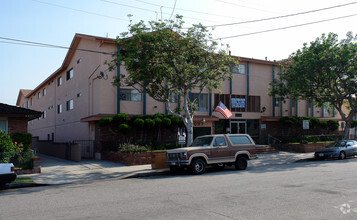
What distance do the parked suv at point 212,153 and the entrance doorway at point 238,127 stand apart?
36.5 ft

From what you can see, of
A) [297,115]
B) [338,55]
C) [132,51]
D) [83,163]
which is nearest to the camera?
[132,51]

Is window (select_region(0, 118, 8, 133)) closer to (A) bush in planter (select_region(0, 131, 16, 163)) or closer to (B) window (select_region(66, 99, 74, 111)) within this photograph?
(A) bush in planter (select_region(0, 131, 16, 163))

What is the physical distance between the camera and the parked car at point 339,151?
20766 mm

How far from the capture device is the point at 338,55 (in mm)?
22078

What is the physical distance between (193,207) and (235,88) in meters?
20.4

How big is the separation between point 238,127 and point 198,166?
552 inches

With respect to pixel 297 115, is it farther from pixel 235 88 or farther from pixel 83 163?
pixel 83 163

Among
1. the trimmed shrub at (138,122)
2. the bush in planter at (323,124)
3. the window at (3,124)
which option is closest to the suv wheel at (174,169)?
the trimmed shrub at (138,122)

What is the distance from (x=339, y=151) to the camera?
20812 millimetres

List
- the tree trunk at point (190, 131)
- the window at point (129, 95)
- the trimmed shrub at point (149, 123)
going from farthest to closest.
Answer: the window at point (129, 95) → the trimmed shrub at point (149, 123) → the tree trunk at point (190, 131)

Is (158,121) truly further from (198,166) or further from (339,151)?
(339,151)

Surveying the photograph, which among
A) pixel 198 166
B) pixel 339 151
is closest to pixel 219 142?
pixel 198 166

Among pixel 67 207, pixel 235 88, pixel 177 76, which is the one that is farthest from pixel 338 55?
pixel 67 207

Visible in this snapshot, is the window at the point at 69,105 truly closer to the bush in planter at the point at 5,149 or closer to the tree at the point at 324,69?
the bush in planter at the point at 5,149
